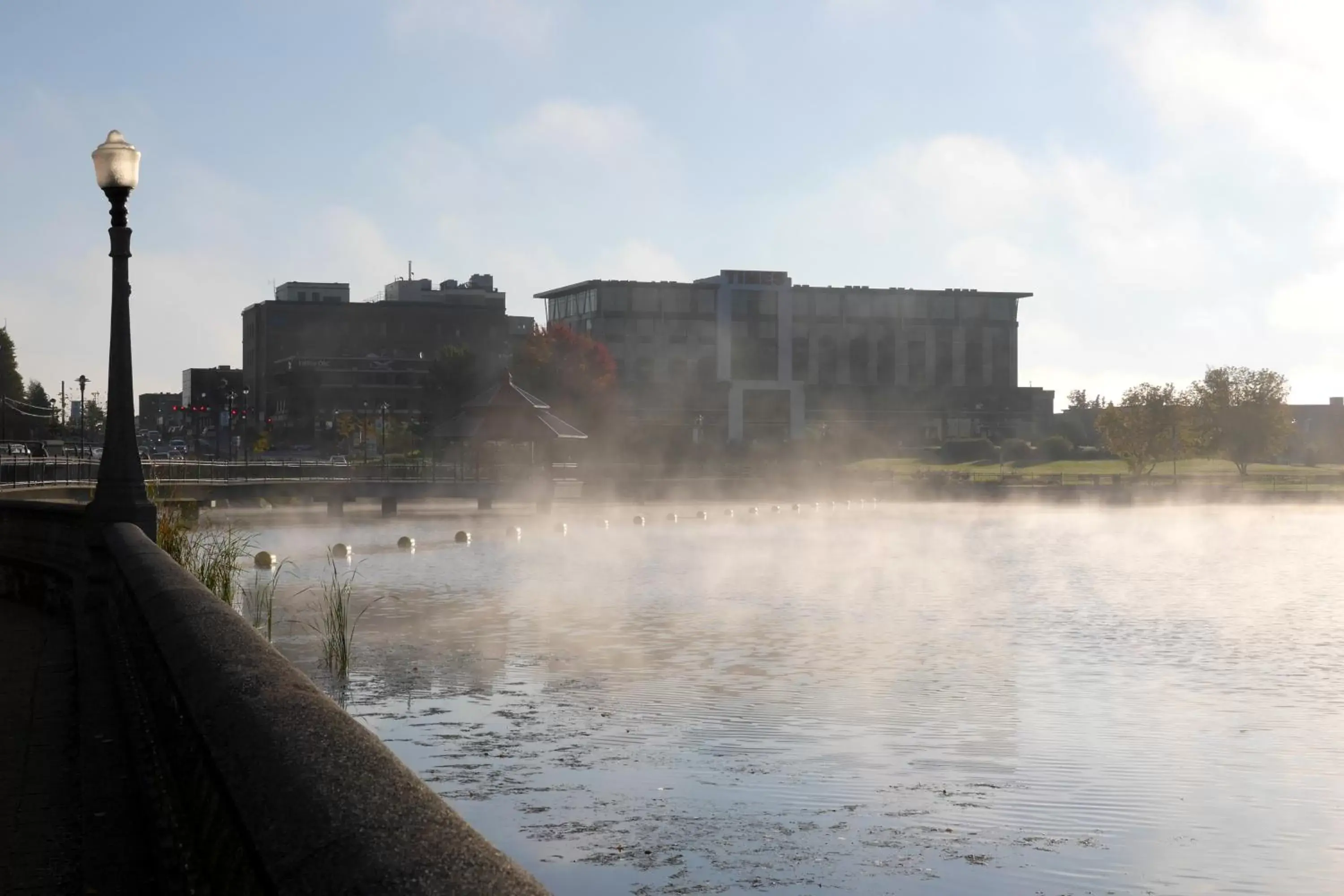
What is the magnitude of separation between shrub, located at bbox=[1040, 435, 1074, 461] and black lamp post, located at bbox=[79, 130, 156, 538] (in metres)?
Result: 126

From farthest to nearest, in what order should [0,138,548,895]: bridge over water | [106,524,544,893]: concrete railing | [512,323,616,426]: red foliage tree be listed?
[512,323,616,426]: red foliage tree, [0,138,548,895]: bridge over water, [106,524,544,893]: concrete railing

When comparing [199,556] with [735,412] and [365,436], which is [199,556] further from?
[735,412]

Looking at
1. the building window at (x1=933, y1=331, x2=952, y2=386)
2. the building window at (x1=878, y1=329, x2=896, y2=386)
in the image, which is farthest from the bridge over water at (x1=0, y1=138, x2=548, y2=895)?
the building window at (x1=933, y1=331, x2=952, y2=386)

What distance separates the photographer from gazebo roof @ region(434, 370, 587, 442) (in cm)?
6900

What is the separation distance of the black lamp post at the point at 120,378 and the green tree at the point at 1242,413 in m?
114

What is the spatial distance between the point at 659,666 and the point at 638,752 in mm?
6838

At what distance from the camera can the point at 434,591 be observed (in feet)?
117

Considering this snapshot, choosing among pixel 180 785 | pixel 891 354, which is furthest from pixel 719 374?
pixel 180 785

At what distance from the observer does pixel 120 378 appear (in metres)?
17.7

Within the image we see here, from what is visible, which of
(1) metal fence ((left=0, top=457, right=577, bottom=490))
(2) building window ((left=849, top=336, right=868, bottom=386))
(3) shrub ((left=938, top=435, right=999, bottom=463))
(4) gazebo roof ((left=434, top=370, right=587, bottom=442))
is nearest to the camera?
(1) metal fence ((left=0, top=457, right=577, bottom=490))

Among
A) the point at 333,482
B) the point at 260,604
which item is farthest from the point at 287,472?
the point at 260,604

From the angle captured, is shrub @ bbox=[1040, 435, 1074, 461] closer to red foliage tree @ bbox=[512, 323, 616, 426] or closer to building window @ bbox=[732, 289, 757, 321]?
building window @ bbox=[732, 289, 757, 321]

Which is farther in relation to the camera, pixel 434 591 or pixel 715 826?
pixel 434 591

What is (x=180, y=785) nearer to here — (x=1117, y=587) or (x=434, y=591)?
(x=434, y=591)
